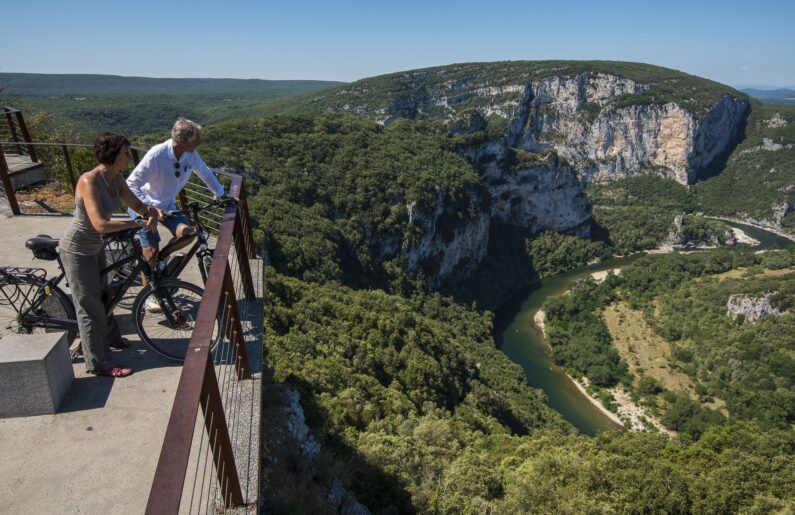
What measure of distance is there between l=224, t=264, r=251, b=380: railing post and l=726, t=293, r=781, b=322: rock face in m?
64.1

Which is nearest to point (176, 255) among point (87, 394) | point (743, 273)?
point (87, 394)

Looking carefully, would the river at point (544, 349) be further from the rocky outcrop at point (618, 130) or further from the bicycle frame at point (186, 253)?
the rocky outcrop at point (618, 130)

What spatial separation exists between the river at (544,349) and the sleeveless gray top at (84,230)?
136ft

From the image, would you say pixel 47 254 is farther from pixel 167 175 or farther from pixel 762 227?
pixel 762 227

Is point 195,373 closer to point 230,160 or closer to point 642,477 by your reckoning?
point 642,477

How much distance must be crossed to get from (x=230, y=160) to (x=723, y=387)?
178 ft

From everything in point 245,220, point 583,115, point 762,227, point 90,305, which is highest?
point 583,115

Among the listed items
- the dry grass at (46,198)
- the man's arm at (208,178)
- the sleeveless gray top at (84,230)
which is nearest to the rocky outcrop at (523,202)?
the dry grass at (46,198)

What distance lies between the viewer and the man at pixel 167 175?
4.83 meters

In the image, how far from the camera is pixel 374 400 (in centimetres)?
2002

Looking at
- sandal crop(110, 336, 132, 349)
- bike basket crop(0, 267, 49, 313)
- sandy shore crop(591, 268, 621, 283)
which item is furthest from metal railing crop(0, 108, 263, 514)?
sandy shore crop(591, 268, 621, 283)

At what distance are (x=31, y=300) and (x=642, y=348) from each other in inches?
2265

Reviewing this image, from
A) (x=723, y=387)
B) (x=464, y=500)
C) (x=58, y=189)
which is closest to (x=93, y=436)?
(x=464, y=500)

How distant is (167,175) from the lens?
501 centimetres
